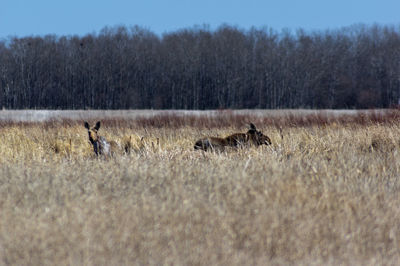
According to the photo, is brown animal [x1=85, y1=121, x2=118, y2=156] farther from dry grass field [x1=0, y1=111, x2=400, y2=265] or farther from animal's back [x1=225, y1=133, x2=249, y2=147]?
dry grass field [x1=0, y1=111, x2=400, y2=265]

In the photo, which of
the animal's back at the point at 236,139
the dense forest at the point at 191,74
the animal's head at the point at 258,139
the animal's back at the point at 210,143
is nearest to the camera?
the animal's back at the point at 210,143

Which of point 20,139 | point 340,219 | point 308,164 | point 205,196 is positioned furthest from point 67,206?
point 20,139

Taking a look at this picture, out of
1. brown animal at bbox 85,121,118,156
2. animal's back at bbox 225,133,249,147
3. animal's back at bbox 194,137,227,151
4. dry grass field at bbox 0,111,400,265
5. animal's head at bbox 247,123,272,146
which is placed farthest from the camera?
animal's back at bbox 225,133,249,147

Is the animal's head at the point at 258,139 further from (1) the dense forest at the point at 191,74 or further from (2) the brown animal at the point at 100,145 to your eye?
(1) the dense forest at the point at 191,74

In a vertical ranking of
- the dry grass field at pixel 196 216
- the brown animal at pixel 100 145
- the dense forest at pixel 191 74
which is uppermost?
the dense forest at pixel 191 74

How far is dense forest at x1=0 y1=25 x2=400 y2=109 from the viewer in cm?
5066

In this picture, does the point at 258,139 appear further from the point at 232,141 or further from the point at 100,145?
the point at 100,145

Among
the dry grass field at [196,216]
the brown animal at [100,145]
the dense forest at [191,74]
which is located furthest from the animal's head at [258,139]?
the dense forest at [191,74]

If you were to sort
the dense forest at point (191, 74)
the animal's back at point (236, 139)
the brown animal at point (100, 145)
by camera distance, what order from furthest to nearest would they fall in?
the dense forest at point (191, 74) → the animal's back at point (236, 139) → the brown animal at point (100, 145)

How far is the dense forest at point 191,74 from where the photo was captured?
50656 mm

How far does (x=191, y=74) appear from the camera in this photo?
51.7 m

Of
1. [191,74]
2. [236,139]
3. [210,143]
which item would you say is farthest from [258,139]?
[191,74]

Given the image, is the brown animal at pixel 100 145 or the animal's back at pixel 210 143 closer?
the brown animal at pixel 100 145

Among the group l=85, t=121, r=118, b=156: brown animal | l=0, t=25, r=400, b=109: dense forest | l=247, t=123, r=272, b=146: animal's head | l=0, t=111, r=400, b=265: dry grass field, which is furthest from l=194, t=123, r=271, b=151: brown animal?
l=0, t=25, r=400, b=109: dense forest
